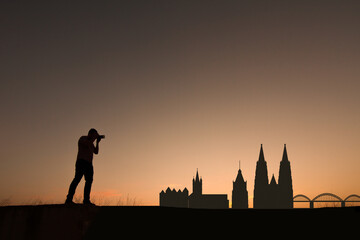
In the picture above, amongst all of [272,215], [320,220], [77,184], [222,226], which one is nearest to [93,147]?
[77,184]

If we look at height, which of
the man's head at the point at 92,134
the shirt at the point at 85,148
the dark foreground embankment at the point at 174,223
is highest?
the man's head at the point at 92,134

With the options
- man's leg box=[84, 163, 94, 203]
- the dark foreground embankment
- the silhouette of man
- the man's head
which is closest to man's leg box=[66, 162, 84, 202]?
the silhouette of man

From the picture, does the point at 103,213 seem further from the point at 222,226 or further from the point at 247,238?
the point at 247,238

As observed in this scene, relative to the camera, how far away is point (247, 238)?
7.49 meters

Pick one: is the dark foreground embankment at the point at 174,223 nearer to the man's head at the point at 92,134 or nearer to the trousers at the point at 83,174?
the trousers at the point at 83,174

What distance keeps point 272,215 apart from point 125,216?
9.74 ft

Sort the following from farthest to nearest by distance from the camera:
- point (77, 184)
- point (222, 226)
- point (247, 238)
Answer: point (77, 184)
point (222, 226)
point (247, 238)

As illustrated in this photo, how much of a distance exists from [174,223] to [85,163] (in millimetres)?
2171

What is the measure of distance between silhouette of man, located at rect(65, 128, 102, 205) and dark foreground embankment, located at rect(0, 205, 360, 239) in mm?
377

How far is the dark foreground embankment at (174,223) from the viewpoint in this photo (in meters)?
7.66

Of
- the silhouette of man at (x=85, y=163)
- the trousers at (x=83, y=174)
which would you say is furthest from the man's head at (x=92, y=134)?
the trousers at (x=83, y=174)

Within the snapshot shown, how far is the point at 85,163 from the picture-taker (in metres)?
8.51

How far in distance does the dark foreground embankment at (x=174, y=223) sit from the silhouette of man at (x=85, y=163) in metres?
0.38

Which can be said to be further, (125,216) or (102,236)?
(125,216)
